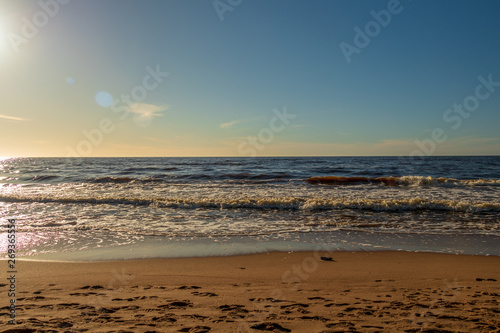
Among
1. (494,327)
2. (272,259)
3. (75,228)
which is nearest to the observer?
(494,327)

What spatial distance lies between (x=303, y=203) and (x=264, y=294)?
9854mm

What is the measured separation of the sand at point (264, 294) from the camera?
323 centimetres

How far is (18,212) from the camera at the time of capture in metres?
12.2

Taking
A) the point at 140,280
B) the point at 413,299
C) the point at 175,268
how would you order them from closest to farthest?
the point at 413,299 < the point at 140,280 < the point at 175,268

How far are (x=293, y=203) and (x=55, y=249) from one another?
9824 millimetres

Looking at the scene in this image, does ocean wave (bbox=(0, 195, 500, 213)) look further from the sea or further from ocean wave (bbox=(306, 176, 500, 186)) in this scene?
ocean wave (bbox=(306, 176, 500, 186))

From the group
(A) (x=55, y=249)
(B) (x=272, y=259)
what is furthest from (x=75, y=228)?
(B) (x=272, y=259)

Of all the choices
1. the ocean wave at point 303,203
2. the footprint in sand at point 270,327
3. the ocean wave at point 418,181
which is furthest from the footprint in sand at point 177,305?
the ocean wave at point 418,181

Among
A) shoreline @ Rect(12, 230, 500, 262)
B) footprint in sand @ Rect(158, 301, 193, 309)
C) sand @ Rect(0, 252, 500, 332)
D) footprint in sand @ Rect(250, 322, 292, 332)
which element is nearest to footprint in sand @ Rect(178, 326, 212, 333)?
sand @ Rect(0, 252, 500, 332)

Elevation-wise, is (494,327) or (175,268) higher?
(494,327)

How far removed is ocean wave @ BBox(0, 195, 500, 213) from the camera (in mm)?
12768

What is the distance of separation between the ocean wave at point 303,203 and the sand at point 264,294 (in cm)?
674

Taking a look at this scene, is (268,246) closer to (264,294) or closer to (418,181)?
(264,294)

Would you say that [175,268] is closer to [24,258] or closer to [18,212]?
[24,258]
